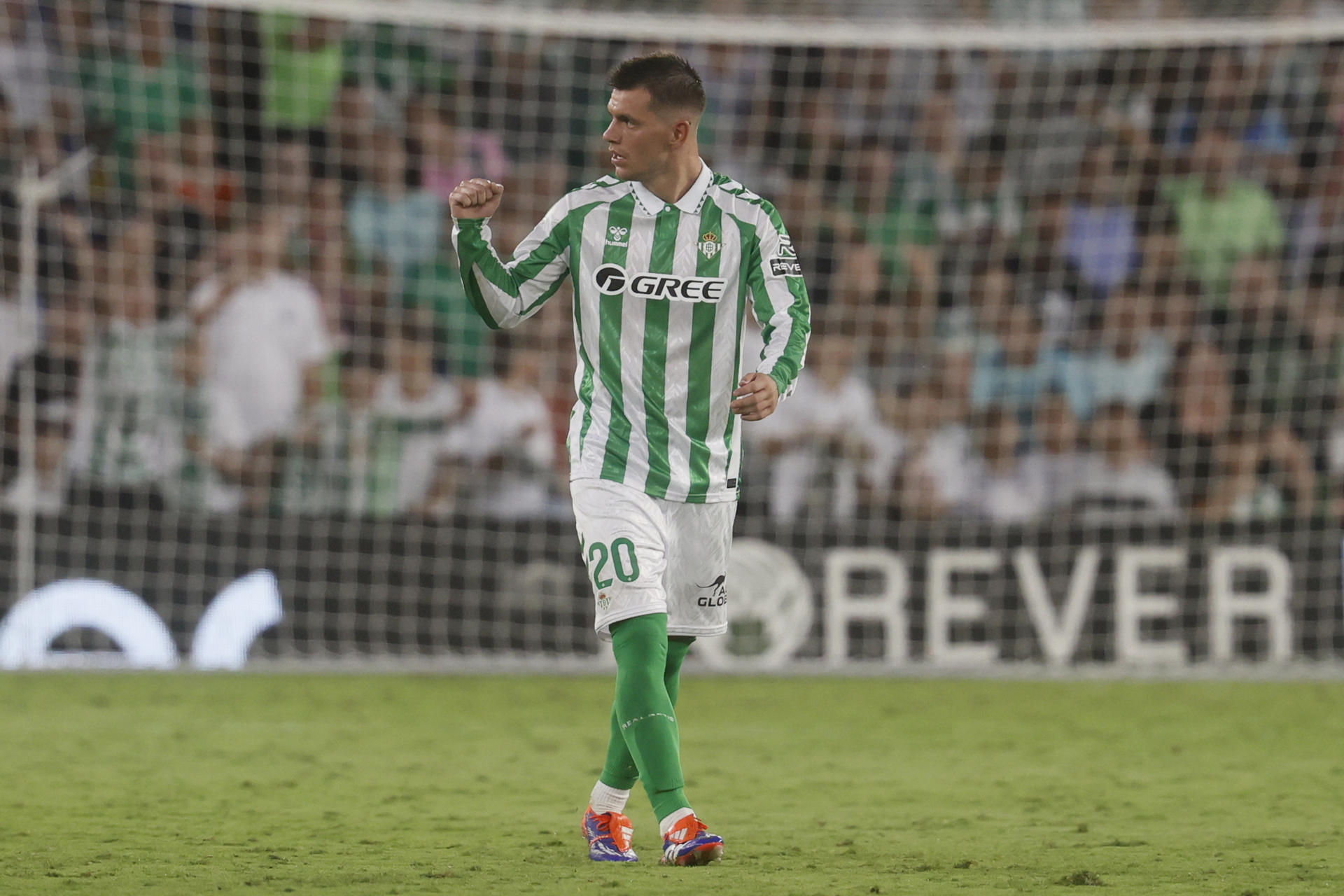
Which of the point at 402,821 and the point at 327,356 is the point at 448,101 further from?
the point at 402,821

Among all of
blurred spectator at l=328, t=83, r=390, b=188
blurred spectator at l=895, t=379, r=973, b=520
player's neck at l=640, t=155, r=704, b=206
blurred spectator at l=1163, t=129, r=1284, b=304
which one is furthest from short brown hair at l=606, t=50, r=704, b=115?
blurred spectator at l=1163, t=129, r=1284, b=304

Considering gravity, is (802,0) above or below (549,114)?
above

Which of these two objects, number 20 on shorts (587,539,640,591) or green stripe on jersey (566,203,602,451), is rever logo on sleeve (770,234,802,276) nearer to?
green stripe on jersey (566,203,602,451)

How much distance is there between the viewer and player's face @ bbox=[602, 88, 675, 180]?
175 inches

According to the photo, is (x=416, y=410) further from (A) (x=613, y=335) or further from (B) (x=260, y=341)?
(A) (x=613, y=335)

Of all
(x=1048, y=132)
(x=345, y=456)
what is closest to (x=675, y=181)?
(x=345, y=456)

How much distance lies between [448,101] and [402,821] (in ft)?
22.4

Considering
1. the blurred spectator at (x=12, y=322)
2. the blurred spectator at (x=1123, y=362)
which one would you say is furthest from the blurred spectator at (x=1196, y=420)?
the blurred spectator at (x=12, y=322)

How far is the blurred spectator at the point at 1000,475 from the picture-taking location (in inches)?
408

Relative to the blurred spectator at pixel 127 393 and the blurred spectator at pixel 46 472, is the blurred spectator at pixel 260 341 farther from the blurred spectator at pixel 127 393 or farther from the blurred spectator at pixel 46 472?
the blurred spectator at pixel 46 472

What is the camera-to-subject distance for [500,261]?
454cm

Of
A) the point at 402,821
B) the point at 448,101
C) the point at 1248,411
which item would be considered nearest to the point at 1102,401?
the point at 1248,411

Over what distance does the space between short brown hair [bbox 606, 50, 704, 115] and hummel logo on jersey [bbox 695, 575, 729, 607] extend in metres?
1.14

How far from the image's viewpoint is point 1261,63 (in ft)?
37.9
